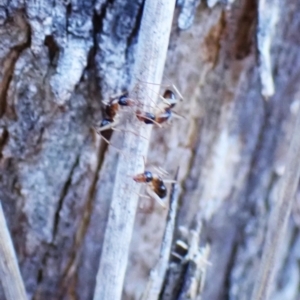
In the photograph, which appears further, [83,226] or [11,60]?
[83,226]

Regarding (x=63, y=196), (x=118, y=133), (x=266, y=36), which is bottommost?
(x=63, y=196)

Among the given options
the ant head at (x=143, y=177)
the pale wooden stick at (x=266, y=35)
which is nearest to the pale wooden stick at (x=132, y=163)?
the ant head at (x=143, y=177)

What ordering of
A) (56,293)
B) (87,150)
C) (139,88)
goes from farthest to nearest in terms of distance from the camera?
(56,293) < (87,150) < (139,88)

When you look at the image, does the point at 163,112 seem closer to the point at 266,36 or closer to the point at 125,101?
the point at 125,101

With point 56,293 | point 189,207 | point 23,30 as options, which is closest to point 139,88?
point 23,30

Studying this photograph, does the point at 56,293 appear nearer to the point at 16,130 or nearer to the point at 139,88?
the point at 16,130

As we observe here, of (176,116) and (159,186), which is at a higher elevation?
(176,116)

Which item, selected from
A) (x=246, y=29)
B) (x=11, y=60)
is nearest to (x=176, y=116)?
(x=246, y=29)

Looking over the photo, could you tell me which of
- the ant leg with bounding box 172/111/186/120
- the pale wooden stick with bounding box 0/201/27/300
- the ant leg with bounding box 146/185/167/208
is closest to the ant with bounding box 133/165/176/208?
the ant leg with bounding box 146/185/167/208

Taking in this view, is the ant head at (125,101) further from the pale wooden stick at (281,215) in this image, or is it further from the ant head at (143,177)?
the pale wooden stick at (281,215)
